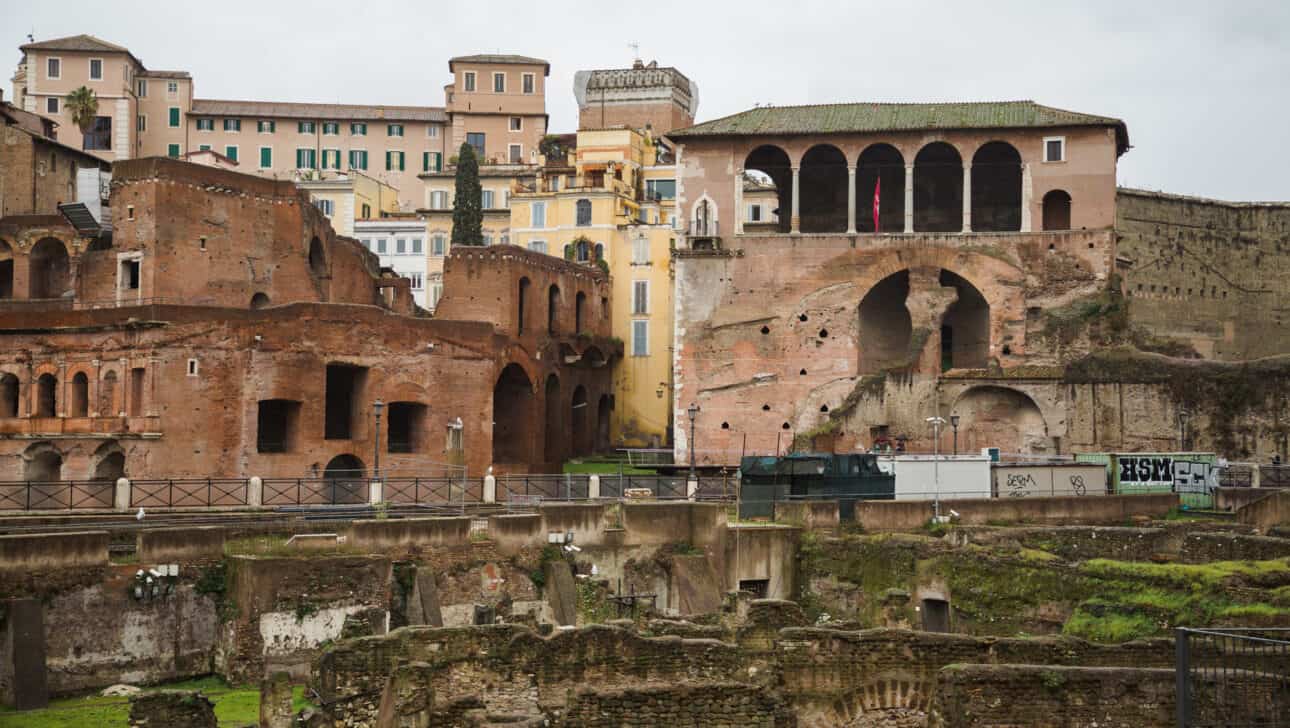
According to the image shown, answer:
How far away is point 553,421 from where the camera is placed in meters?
66.1

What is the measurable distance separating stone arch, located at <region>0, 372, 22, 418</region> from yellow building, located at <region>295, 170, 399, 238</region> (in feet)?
112

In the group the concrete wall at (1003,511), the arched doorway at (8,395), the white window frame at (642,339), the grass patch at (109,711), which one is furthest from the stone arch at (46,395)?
the white window frame at (642,339)

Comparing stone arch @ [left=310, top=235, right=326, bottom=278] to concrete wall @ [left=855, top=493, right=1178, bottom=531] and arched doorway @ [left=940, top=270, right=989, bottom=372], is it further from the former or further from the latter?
concrete wall @ [left=855, top=493, right=1178, bottom=531]

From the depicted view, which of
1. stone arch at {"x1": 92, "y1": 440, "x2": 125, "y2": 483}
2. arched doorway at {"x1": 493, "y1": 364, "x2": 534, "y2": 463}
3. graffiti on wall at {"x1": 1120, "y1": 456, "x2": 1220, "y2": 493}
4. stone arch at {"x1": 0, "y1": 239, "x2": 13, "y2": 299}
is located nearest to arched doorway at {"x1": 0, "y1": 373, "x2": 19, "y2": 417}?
stone arch at {"x1": 92, "y1": 440, "x2": 125, "y2": 483}

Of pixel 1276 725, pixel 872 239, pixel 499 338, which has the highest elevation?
pixel 872 239

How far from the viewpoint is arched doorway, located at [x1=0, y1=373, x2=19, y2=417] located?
52.1m

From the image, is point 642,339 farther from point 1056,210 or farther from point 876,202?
point 1056,210

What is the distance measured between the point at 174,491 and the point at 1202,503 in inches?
1159

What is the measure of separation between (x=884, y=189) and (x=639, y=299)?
18.3 m

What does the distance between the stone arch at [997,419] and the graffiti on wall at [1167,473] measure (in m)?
9.02

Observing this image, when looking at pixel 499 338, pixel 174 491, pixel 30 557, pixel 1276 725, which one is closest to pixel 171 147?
pixel 499 338

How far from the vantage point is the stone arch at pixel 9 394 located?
52.1 m

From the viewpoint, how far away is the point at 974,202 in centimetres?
5919

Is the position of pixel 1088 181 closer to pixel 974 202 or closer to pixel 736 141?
pixel 974 202
